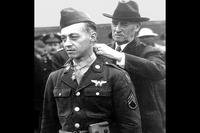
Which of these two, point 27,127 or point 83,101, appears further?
point 27,127

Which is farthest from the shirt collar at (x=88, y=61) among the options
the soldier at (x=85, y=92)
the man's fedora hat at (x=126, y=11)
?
the man's fedora hat at (x=126, y=11)

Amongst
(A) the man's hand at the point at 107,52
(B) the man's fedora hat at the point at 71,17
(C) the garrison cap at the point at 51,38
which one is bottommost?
(A) the man's hand at the point at 107,52

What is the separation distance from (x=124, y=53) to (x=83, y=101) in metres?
0.51

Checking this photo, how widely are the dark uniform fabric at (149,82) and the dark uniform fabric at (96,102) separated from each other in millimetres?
71

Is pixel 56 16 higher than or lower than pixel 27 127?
higher

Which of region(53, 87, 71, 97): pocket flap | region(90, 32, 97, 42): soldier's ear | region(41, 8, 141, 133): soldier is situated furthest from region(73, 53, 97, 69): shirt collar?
region(53, 87, 71, 97): pocket flap

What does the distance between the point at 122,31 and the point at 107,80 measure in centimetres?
43

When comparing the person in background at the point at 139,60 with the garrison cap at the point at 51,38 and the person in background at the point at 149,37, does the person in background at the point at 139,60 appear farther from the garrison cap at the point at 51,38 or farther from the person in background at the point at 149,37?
the garrison cap at the point at 51,38

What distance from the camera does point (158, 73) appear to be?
3408 millimetres

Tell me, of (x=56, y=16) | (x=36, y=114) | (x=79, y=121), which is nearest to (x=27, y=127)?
(x=36, y=114)

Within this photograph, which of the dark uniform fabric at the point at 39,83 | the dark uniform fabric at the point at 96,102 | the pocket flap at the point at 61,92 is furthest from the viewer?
the dark uniform fabric at the point at 39,83

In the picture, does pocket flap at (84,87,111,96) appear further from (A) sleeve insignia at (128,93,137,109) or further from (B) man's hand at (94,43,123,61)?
(B) man's hand at (94,43,123,61)

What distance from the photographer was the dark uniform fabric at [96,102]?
331cm

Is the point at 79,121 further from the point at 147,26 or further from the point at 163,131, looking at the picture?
the point at 147,26
